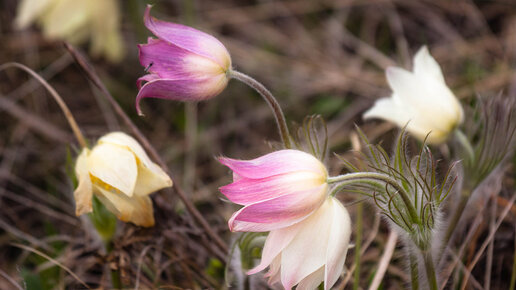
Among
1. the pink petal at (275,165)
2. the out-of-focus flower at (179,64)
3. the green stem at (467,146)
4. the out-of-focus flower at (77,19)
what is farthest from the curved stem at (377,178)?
the out-of-focus flower at (77,19)

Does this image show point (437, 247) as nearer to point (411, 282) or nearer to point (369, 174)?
point (411, 282)

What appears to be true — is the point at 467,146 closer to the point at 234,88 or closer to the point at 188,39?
the point at 188,39

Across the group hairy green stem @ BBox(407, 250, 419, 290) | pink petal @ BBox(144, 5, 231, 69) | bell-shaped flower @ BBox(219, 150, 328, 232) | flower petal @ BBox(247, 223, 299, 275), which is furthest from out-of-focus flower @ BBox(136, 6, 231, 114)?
hairy green stem @ BBox(407, 250, 419, 290)

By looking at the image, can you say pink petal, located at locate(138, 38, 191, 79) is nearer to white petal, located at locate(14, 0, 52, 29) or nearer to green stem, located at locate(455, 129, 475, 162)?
green stem, located at locate(455, 129, 475, 162)

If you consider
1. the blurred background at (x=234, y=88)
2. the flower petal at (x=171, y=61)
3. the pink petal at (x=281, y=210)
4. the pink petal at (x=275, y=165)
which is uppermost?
the flower petal at (x=171, y=61)

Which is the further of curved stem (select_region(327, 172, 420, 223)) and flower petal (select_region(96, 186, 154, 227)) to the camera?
flower petal (select_region(96, 186, 154, 227))

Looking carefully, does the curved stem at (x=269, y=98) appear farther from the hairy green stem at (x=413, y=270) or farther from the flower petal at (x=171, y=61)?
the hairy green stem at (x=413, y=270)
